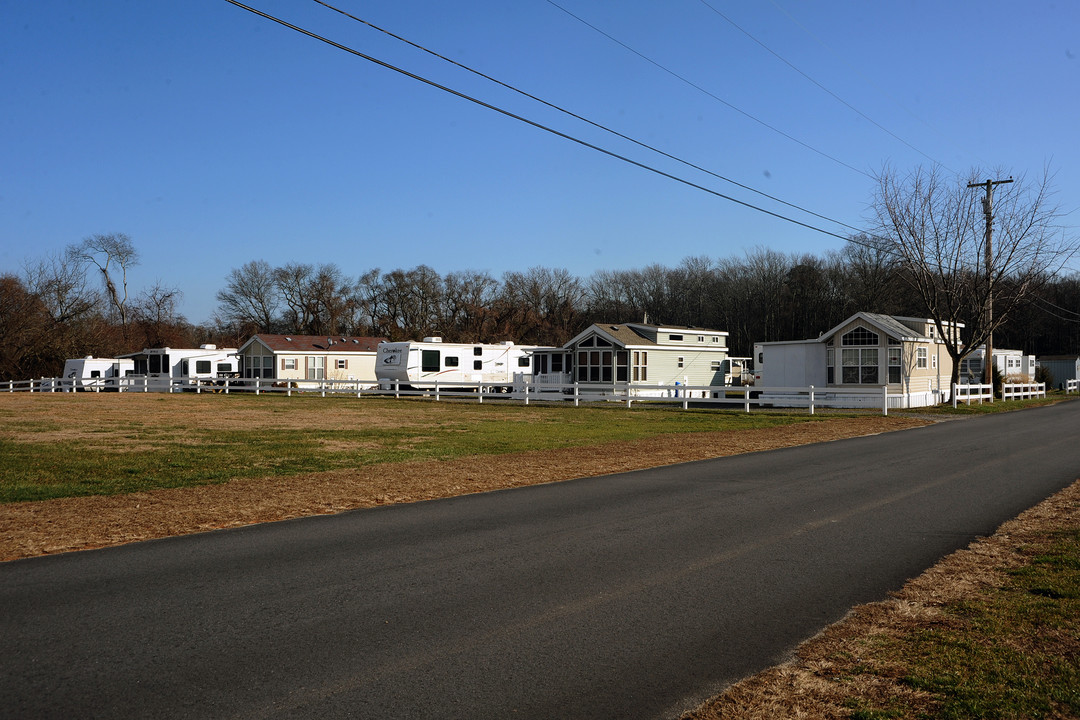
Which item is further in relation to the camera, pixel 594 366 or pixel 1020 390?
pixel 1020 390

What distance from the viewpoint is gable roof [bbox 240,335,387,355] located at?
5119 cm

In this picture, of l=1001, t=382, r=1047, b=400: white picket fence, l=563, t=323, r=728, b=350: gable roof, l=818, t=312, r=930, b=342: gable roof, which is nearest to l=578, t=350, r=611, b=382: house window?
l=563, t=323, r=728, b=350: gable roof

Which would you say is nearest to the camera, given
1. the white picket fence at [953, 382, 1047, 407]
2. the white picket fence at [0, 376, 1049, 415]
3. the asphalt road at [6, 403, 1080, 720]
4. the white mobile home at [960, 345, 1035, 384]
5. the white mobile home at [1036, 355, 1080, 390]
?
the asphalt road at [6, 403, 1080, 720]

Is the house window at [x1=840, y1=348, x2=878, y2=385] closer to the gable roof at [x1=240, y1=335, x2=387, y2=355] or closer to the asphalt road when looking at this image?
the asphalt road

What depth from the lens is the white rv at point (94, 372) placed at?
49.6 meters

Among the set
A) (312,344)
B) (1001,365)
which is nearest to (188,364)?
(312,344)

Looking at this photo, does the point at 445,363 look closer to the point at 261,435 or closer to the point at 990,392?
the point at 261,435

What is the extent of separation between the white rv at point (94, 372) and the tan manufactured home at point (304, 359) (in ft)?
23.7

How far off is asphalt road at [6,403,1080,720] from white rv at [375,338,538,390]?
3279 centimetres

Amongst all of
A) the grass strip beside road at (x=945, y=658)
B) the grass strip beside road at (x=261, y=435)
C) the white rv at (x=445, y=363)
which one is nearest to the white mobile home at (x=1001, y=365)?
the white rv at (x=445, y=363)

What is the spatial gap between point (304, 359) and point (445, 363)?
39.2 feet

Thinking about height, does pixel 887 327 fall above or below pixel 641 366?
above

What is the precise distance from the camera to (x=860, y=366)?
1467 inches

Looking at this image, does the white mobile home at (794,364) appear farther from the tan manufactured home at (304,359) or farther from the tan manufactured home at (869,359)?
the tan manufactured home at (304,359)
